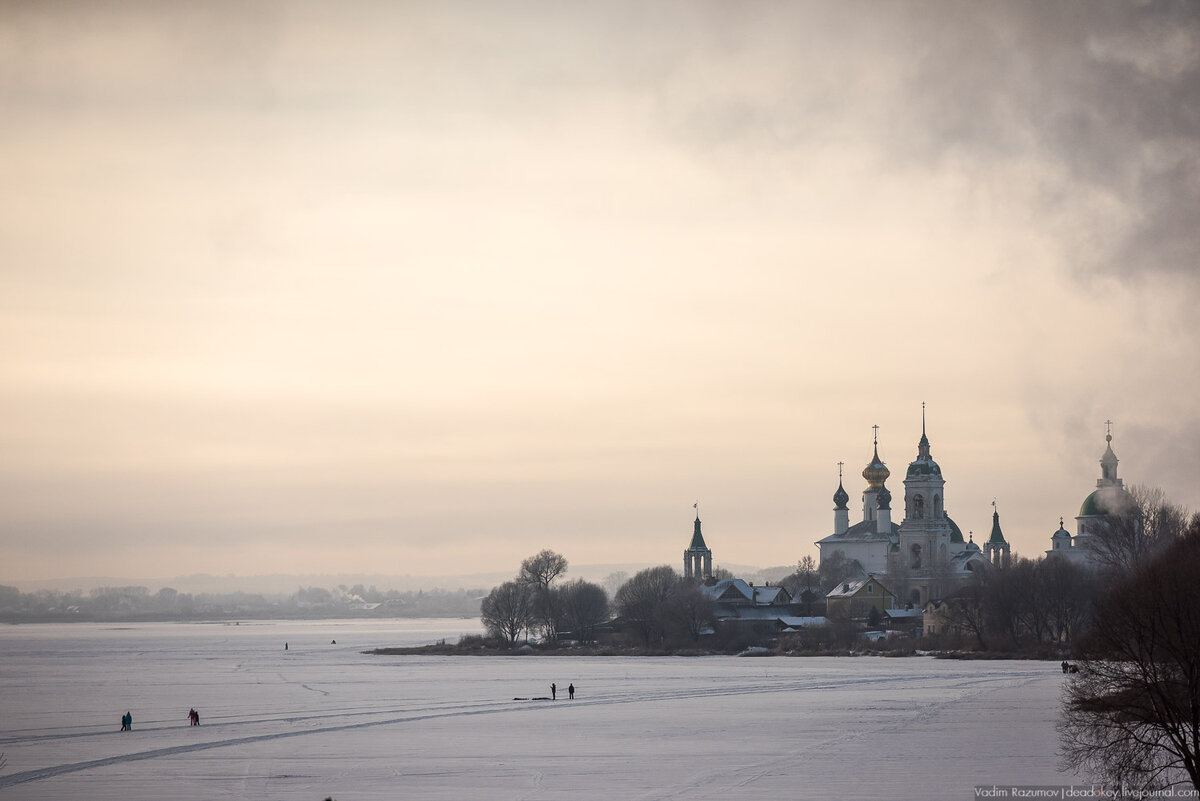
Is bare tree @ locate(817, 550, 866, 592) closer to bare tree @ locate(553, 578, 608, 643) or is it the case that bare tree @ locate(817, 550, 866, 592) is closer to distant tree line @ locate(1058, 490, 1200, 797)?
bare tree @ locate(553, 578, 608, 643)

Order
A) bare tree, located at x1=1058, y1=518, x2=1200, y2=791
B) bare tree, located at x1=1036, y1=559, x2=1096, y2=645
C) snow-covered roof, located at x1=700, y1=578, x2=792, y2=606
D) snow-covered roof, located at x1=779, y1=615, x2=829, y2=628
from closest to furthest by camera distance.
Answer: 1. bare tree, located at x1=1058, y1=518, x2=1200, y2=791
2. bare tree, located at x1=1036, y1=559, x2=1096, y2=645
3. snow-covered roof, located at x1=779, y1=615, x2=829, y2=628
4. snow-covered roof, located at x1=700, y1=578, x2=792, y2=606

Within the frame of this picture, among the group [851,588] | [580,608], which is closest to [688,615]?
[580,608]

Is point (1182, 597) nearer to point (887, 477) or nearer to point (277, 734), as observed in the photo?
point (277, 734)

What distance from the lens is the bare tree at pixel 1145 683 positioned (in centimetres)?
2894

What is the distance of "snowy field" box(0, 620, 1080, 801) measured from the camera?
31156 millimetres

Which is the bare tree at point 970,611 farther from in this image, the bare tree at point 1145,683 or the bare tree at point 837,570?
the bare tree at point 1145,683

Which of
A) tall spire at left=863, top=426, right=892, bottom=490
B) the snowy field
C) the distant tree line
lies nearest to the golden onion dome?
tall spire at left=863, top=426, right=892, bottom=490

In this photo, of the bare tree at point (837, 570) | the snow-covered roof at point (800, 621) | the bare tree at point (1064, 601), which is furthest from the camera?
the bare tree at point (837, 570)

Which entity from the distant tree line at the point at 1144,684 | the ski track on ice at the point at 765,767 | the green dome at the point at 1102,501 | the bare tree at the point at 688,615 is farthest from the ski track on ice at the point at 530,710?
the green dome at the point at 1102,501

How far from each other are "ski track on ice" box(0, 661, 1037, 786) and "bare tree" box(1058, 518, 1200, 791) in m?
7.28

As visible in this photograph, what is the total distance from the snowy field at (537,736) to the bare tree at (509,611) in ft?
144

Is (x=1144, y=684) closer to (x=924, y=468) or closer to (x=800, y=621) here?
(x=800, y=621)

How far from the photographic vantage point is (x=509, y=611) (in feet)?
391

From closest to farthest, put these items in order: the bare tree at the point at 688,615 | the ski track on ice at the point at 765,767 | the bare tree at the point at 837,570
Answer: the ski track on ice at the point at 765,767, the bare tree at the point at 688,615, the bare tree at the point at 837,570
